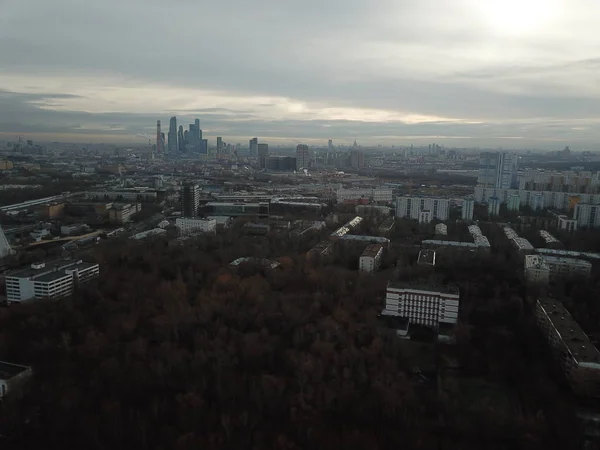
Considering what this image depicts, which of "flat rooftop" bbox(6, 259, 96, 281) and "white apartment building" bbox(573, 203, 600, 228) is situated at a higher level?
"white apartment building" bbox(573, 203, 600, 228)

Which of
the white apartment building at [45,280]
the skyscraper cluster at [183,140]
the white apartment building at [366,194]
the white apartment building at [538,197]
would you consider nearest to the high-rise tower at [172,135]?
the skyscraper cluster at [183,140]

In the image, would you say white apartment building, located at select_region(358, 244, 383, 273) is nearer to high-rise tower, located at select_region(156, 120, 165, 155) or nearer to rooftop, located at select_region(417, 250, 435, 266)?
rooftop, located at select_region(417, 250, 435, 266)

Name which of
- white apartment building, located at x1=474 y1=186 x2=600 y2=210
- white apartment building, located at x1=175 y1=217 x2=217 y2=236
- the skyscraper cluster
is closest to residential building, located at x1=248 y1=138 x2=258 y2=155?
the skyscraper cluster

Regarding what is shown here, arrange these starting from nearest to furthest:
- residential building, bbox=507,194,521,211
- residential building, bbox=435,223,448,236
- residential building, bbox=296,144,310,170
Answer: residential building, bbox=435,223,448,236 < residential building, bbox=507,194,521,211 < residential building, bbox=296,144,310,170

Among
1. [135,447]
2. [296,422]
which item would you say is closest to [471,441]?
[296,422]

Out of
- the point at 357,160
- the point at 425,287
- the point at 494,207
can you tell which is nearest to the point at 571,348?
the point at 425,287

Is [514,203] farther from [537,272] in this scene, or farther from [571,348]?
[571,348]
